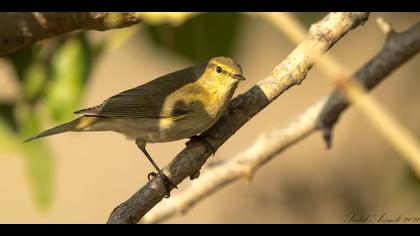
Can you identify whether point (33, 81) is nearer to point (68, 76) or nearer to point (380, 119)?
point (68, 76)

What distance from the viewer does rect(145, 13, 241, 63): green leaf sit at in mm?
2779

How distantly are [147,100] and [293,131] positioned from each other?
6.03ft

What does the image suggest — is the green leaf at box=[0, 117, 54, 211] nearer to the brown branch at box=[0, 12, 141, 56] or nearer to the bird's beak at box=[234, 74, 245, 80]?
the brown branch at box=[0, 12, 141, 56]

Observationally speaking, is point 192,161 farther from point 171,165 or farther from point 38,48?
point 38,48

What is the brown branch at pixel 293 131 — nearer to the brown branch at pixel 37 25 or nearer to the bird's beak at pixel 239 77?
the brown branch at pixel 37 25

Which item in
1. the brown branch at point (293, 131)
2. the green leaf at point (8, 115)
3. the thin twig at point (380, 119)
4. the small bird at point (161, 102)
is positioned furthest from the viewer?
the small bird at point (161, 102)

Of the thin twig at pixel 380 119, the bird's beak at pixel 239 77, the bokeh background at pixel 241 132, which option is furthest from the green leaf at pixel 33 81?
the thin twig at pixel 380 119

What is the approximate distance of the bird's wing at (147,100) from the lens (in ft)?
13.3

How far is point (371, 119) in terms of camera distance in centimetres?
103

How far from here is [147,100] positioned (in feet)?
13.8

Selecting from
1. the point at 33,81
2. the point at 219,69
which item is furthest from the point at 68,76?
the point at 219,69

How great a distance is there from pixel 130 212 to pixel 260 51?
3.44 meters

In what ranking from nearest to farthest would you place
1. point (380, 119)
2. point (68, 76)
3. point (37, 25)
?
1. point (380, 119)
2. point (37, 25)
3. point (68, 76)

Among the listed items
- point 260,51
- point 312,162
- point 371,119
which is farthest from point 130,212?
point 260,51
